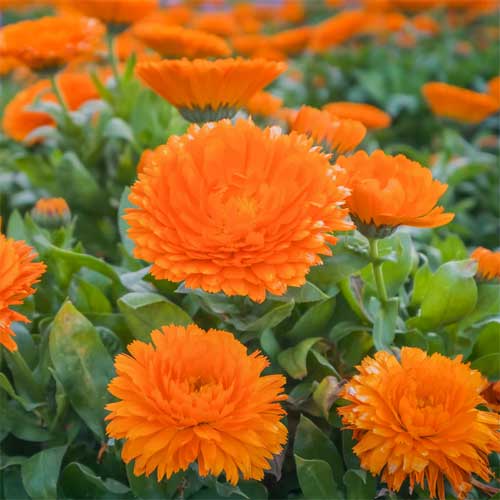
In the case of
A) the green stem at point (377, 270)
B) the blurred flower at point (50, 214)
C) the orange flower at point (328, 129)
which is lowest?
the blurred flower at point (50, 214)

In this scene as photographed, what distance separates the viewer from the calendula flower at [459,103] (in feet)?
7.03

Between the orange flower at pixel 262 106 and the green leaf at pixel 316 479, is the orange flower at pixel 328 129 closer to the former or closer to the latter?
the green leaf at pixel 316 479

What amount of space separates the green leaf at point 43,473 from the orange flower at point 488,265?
624 millimetres

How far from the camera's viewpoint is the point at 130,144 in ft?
5.47

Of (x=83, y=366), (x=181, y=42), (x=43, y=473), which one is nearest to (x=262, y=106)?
(x=181, y=42)

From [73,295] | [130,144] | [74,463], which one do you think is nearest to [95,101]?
[130,144]

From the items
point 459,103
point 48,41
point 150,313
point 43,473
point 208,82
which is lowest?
point 459,103

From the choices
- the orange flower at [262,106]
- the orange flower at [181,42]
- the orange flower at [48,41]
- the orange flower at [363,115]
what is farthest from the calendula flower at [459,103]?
the orange flower at [48,41]

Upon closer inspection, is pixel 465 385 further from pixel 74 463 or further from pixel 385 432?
pixel 74 463

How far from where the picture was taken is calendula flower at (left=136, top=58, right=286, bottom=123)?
1013mm

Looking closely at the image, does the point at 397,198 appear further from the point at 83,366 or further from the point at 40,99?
the point at 40,99

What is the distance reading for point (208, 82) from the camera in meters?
1.04

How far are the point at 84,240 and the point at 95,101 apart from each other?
37 centimetres

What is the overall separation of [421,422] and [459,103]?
1582 mm
